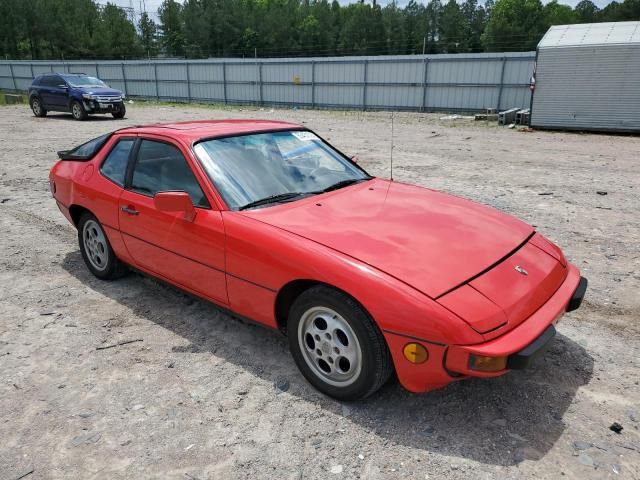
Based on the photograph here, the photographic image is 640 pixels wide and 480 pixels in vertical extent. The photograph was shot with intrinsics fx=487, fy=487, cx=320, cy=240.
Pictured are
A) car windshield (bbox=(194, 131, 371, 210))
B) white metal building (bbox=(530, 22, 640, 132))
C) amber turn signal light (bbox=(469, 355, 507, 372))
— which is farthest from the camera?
white metal building (bbox=(530, 22, 640, 132))

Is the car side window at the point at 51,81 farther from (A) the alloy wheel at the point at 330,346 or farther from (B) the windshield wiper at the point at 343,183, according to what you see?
(A) the alloy wheel at the point at 330,346

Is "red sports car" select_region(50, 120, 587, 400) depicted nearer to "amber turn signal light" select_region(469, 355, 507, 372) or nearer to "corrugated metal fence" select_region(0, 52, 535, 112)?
"amber turn signal light" select_region(469, 355, 507, 372)

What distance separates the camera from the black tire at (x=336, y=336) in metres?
2.49

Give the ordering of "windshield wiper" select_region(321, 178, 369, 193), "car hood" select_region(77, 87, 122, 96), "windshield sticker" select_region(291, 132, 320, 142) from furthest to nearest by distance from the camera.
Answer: "car hood" select_region(77, 87, 122, 96) < "windshield sticker" select_region(291, 132, 320, 142) < "windshield wiper" select_region(321, 178, 369, 193)

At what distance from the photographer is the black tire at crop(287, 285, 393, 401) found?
2492 mm

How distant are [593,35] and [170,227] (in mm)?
15741

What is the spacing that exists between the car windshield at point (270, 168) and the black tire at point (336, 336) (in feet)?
2.75

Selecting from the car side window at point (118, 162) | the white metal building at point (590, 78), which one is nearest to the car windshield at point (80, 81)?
the white metal building at point (590, 78)

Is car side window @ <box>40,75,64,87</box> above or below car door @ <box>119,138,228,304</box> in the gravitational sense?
above

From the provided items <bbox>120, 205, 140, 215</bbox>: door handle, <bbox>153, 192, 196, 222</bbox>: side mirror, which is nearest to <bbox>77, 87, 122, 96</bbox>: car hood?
<bbox>120, 205, 140, 215</bbox>: door handle

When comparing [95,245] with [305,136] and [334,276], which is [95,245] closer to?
[305,136]

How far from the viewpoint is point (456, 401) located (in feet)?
9.20

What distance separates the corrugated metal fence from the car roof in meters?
17.9

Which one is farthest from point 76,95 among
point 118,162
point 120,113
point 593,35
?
point 593,35
